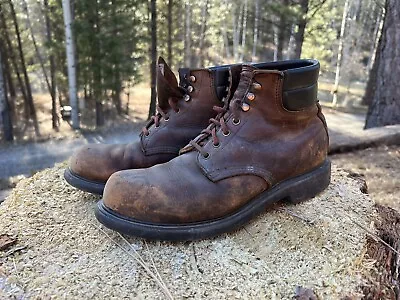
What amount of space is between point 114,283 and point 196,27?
727 inches

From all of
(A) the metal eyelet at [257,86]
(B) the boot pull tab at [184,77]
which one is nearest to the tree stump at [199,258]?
(A) the metal eyelet at [257,86]

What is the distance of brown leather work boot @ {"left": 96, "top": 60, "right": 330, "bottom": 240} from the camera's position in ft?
3.22

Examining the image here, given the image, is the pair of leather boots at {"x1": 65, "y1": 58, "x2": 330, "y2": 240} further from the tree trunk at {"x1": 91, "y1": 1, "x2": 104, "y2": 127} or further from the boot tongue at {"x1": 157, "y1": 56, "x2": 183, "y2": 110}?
the tree trunk at {"x1": 91, "y1": 1, "x2": 104, "y2": 127}

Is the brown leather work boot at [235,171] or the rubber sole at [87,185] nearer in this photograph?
the brown leather work boot at [235,171]

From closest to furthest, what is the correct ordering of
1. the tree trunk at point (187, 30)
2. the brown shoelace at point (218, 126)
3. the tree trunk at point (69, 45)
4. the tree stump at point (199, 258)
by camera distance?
1. the tree stump at point (199, 258)
2. the brown shoelace at point (218, 126)
3. the tree trunk at point (69, 45)
4. the tree trunk at point (187, 30)

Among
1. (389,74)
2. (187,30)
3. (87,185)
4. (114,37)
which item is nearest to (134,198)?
(87,185)

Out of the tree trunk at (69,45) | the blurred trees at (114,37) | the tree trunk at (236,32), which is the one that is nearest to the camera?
the tree trunk at (69,45)

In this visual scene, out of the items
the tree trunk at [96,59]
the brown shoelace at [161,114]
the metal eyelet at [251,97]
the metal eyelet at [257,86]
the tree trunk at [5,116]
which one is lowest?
the tree trunk at [5,116]

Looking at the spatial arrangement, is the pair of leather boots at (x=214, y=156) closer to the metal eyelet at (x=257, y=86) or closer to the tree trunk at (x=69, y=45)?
the metal eyelet at (x=257, y=86)

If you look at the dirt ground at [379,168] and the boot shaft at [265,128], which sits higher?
the boot shaft at [265,128]

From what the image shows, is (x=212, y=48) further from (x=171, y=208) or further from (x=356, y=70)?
(x=171, y=208)

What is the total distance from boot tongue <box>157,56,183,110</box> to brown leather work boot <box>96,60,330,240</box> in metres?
0.20

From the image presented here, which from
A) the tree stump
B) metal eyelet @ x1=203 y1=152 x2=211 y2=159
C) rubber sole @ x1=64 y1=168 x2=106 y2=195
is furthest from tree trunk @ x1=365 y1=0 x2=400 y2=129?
rubber sole @ x1=64 y1=168 x2=106 y2=195

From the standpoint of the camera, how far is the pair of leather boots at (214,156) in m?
0.99
